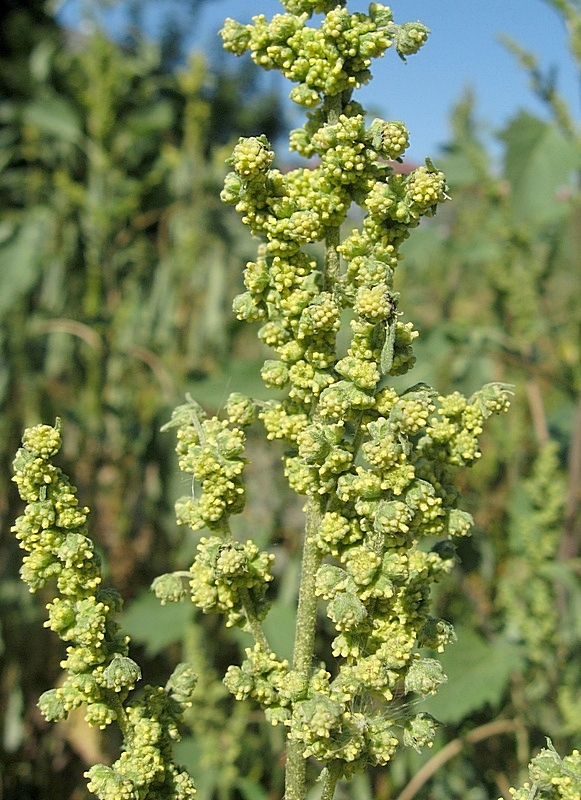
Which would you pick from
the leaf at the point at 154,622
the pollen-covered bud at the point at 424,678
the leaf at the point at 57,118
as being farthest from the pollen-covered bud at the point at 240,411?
the leaf at the point at 57,118

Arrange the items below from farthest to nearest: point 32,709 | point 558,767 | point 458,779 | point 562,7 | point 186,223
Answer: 1. point 186,223
2. point 32,709
3. point 562,7
4. point 458,779
5. point 558,767

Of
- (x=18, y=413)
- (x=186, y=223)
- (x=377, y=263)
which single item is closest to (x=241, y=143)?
(x=377, y=263)

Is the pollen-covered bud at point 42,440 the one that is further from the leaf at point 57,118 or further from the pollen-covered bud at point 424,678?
the leaf at point 57,118

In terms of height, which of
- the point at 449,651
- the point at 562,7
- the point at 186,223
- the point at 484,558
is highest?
the point at 186,223

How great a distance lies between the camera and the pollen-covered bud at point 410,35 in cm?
90

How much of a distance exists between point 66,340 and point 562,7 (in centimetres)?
206

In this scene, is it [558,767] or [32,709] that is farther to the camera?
[32,709]

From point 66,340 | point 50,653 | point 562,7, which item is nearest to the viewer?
point 562,7

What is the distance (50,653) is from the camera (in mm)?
2781

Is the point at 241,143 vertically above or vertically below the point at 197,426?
above

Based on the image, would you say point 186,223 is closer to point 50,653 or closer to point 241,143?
point 50,653

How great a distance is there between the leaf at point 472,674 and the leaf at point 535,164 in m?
1.28

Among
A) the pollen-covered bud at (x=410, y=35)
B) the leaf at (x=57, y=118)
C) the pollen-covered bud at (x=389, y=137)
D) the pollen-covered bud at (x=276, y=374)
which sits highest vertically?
the leaf at (x=57, y=118)

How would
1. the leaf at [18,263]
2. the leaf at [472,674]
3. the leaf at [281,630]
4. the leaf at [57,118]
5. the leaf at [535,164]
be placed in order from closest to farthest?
the leaf at [472,674], the leaf at [281,630], the leaf at [18,263], the leaf at [535,164], the leaf at [57,118]
